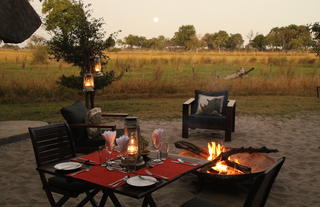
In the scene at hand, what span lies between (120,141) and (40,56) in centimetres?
2415

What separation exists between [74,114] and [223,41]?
6523 cm

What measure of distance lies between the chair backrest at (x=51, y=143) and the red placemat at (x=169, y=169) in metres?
0.88

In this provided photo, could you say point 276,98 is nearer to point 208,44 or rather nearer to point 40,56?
point 40,56

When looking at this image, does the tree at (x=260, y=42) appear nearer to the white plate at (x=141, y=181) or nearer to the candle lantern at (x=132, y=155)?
the candle lantern at (x=132, y=155)

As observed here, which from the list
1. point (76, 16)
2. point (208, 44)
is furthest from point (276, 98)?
point (208, 44)

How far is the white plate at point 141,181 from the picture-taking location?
1956 millimetres

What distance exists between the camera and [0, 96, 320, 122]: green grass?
311 inches

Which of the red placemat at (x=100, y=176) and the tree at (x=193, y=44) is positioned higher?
the tree at (x=193, y=44)

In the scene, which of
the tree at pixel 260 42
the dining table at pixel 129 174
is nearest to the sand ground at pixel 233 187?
the dining table at pixel 129 174

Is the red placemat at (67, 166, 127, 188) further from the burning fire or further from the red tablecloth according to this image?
the burning fire

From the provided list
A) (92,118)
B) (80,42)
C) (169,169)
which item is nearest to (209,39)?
(80,42)

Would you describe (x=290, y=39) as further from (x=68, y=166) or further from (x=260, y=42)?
(x=68, y=166)

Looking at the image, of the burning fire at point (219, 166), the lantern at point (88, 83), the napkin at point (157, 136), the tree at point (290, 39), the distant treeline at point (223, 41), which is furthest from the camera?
the distant treeline at point (223, 41)

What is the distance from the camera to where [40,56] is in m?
24.4
